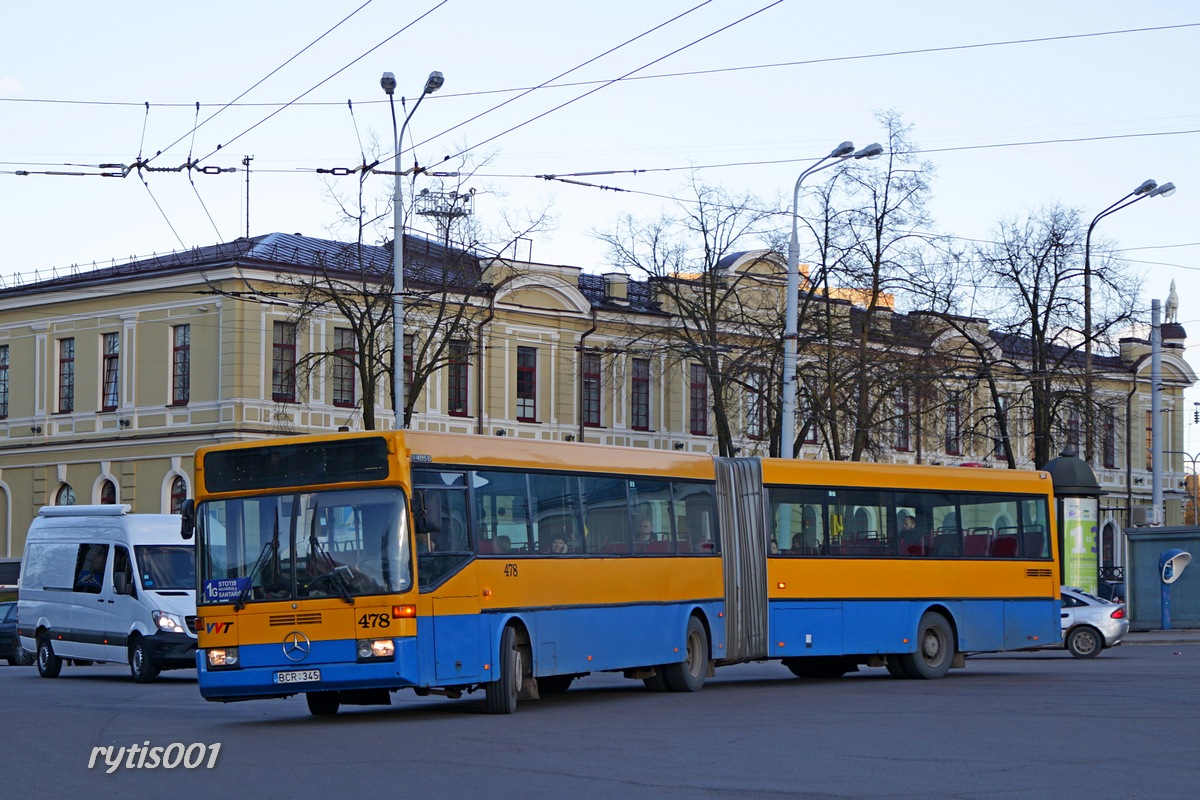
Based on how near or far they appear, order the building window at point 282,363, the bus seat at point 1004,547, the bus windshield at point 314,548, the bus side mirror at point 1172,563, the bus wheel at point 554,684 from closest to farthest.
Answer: the bus windshield at point 314,548 < the bus wheel at point 554,684 < the bus seat at point 1004,547 < the bus side mirror at point 1172,563 < the building window at point 282,363

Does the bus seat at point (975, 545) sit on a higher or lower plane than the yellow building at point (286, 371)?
lower

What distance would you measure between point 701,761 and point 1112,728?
478 centimetres

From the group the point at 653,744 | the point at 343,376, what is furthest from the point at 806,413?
the point at 653,744

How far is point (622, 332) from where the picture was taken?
2215 inches

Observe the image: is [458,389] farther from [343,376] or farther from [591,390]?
[591,390]

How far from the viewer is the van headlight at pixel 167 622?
2695cm

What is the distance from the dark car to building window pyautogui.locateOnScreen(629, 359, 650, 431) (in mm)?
24197

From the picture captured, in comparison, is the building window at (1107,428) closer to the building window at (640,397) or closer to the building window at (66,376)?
the building window at (640,397)

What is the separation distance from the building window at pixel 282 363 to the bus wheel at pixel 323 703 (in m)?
31.5

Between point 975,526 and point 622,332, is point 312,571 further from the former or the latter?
point 622,332

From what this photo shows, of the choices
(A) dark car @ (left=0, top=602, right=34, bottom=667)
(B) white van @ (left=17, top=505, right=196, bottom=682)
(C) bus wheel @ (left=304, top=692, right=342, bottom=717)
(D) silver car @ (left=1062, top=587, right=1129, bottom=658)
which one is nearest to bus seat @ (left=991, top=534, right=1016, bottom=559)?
(D) silver car @ (left=1062, top=587, right=1129, bottom=658)

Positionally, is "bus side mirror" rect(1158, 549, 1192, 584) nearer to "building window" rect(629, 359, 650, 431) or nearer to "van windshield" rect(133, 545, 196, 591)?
"building window" rect(629, 359, 650, 431)

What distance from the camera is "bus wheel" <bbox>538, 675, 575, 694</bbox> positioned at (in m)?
21.5

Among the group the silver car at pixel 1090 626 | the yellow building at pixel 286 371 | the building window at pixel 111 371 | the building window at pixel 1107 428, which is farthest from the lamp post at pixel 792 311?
the building window at pixel 111 371
